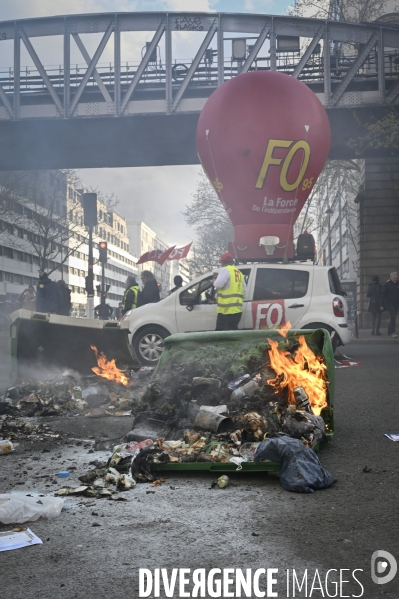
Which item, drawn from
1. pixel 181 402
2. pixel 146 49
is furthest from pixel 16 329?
pixel 146 49

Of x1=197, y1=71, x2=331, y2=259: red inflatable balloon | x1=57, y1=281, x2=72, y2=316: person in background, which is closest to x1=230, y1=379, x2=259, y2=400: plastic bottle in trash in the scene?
x1=197, y1=71, x2=331, y2=259: red inflatable balloon

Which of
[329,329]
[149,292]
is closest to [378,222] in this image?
[149,292]

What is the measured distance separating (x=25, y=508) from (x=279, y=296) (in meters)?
8.74

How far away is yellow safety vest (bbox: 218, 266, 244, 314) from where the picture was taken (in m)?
11.3

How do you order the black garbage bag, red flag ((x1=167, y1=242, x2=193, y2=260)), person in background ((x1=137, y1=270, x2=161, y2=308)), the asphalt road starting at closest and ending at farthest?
the asphalt road
the black garbage bag
person in background ((x1=137, y1=270, x2=161, y2=308))
red flag ((x1=167, y1=242, x2=193, y2=260))

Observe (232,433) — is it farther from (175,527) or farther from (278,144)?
(278,144)

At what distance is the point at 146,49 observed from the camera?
32.0m

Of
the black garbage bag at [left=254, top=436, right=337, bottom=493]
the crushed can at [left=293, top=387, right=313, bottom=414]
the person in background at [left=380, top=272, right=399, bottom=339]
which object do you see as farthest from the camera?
the person in background at [left=380, top=272, right=399, bottom=339]

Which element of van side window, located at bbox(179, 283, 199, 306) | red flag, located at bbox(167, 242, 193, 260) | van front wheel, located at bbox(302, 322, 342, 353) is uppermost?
red flag, located at bbox(167, 242, 193, 260)

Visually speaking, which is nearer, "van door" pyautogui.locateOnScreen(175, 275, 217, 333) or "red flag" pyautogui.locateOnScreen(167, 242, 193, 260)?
"van door" pyautogui.locateOnScreen(175, 275, 217, 333)

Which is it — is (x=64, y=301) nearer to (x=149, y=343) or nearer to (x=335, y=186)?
(x=149, y=343)

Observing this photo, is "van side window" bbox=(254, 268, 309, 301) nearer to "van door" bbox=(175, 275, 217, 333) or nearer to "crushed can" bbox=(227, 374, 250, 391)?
"van door" bbox=(175, 275, 217, 333)

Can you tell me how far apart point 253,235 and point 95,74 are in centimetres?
1782

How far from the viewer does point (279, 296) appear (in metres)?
11.9
